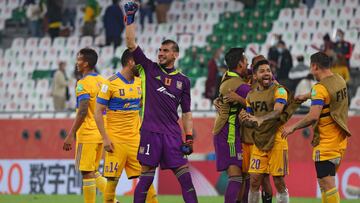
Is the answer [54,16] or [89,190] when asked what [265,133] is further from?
[54,16]

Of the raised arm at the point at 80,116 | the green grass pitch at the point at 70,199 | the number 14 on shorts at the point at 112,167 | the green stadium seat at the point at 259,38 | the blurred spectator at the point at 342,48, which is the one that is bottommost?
the green grass pitch at the point at 70,199

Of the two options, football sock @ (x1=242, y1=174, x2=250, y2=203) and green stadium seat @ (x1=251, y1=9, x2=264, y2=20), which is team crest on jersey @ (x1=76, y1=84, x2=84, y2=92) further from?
green stadium seat @ (x1=251, y1=9, x2=264, y2=20)

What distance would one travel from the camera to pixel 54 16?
30438mm

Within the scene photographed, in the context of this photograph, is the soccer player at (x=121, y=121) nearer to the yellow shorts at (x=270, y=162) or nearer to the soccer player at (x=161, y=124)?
the soccer player at (x=161, y=124)

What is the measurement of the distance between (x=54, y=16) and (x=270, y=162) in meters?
18.3

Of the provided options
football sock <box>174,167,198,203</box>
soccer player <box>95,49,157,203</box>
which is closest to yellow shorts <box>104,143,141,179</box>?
soccer player <box>95,49,157,203</box>

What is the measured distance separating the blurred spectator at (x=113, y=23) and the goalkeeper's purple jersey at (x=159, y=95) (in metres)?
→ 16.4

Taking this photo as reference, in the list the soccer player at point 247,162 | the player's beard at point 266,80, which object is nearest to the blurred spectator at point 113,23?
the soccer player at point 247,162

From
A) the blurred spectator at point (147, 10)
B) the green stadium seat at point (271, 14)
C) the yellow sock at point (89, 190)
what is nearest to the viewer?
the yellow sock at point (89, 190)

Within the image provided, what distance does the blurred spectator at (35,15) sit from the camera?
3088cm

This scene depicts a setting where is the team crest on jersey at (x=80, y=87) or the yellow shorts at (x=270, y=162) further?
the team crest on jersey at (x=80, y=87)

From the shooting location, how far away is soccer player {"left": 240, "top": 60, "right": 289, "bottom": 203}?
42.9 ft

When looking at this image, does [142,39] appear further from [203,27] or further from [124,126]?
[124,126]

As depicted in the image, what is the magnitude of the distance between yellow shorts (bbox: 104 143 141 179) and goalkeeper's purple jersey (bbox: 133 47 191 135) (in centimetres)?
123
